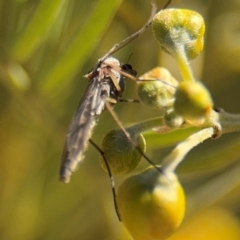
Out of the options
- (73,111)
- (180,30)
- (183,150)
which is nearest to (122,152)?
(183,150)

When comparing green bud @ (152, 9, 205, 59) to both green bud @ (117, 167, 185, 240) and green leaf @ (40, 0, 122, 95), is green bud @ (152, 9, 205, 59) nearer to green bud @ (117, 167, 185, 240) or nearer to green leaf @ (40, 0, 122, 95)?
green leaf @ (40, 0, 122, 95)

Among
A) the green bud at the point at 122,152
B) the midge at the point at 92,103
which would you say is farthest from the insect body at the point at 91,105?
the green bud at the point at 122,152

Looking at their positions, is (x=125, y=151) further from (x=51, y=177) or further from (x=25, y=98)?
(x=51, y=177)

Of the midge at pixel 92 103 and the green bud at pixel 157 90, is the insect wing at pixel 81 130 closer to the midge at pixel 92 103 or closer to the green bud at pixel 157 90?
the midge at pixel 92 103

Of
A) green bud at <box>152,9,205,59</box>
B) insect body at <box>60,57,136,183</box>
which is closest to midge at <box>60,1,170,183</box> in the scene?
insect body at <box>60,57,136,183</box>

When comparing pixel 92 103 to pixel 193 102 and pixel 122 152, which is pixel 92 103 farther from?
pixel 193 102

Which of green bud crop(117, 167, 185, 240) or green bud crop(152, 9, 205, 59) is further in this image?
green bud crop(152, 9, 205, 59)

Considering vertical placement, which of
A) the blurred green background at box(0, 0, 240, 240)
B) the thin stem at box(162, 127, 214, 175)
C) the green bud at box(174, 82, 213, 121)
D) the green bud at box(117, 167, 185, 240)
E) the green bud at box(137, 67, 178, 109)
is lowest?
the blurred green background at box(0, 0, 240, 240)
